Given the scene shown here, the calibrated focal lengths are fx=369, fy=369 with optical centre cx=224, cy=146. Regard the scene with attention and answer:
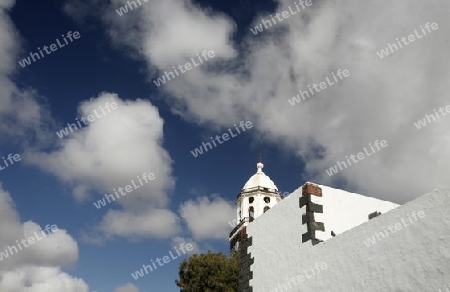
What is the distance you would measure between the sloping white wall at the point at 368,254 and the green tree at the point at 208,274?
14.8 meters

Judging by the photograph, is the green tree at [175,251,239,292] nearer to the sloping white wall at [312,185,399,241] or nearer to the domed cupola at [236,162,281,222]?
the domed cupola at [236,162,281,222]

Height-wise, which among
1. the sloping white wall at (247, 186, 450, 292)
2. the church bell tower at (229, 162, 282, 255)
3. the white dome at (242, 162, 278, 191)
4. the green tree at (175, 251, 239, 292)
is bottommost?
the sloping white wall at (247, 186, 450, 292)

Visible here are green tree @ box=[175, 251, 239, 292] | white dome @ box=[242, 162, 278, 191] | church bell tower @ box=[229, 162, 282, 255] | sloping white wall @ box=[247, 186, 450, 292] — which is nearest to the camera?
sloping white wall @ box=[247, 186, 450, 292]

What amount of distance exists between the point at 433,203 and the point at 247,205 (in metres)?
25.6

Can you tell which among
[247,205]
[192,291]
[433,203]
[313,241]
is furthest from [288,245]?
[247,205]

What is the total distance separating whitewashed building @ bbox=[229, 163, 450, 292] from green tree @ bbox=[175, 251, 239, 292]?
1382cm

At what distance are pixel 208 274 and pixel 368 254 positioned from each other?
19.0 meters

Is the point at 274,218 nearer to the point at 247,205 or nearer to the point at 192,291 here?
the point at 192,291

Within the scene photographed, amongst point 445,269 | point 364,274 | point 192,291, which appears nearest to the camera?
point 445,269

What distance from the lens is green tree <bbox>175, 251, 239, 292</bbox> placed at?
2358cm

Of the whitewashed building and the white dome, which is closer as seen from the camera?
the whitewashed building

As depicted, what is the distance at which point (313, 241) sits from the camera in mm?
8234

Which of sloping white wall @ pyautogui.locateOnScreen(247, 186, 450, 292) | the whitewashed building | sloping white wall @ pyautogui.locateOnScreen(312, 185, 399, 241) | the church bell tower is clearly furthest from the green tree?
sloping white wall @ pyautogui.locateOnScreen(312, 185, 399, 241)

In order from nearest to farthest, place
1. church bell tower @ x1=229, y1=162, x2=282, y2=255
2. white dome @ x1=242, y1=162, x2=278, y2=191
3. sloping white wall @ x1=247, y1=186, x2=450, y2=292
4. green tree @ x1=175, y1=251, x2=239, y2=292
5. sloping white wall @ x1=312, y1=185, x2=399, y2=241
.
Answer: sloping white wall @ x1=247, y1=186, x2=450, y2=292 → sloping white wall @ x1=312, y1=185, x2=399, y2=241 → green tree @ x1=175, y1=251, x2=239, y2=292 → church bell tower @ x1=229, y1=162, x2=282, y2=255 → white dome @ x1=242, y1=162, x2=278, y2=191
